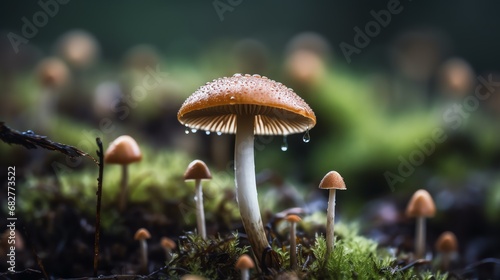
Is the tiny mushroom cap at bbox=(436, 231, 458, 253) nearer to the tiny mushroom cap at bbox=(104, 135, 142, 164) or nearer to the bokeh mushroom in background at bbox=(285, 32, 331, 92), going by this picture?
the tiny mushroom cap at bbox=(104, 135, 142, 164)

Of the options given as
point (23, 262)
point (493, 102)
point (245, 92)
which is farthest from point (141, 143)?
point (493, 102)

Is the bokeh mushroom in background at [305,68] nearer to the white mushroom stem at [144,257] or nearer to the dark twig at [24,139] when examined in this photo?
the white mushroom stem at [144,257]

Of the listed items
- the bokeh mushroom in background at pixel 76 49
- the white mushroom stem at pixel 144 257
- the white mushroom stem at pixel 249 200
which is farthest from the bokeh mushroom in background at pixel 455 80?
the bokeh mushroom in background at pixel 76 49

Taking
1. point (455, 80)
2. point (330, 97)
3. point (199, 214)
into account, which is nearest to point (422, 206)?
point (199, 214)

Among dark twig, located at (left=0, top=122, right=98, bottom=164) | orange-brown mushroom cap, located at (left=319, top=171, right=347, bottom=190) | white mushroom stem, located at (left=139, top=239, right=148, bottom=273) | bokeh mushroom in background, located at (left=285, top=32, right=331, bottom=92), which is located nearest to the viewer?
dark twig, located at (left=0, top=122, right=98, bottom=164)

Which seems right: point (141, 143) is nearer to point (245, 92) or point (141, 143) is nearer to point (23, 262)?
point (23, 262)

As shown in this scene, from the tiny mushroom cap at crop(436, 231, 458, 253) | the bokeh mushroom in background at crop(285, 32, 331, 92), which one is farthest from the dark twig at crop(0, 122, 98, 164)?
the bokeh mushroom in background at crop(285, 32, 331, 92)
